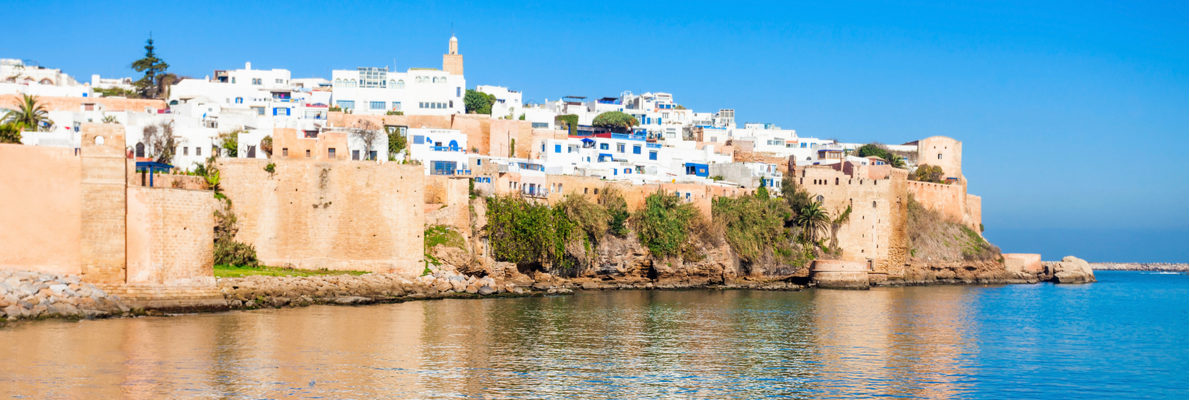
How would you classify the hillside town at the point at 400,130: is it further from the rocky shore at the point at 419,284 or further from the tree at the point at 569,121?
the rocky shore at the point at 419,284

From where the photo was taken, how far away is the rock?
55500 mm

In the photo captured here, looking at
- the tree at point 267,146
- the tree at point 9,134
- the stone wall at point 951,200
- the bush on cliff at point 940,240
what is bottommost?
the bush on cliff at point 940,240

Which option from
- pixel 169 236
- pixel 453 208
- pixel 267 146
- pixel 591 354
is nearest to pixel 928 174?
pixel 453 208

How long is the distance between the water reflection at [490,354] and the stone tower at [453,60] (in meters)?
21.8

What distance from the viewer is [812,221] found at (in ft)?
145

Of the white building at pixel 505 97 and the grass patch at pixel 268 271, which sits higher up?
the white building at pixel 505 97

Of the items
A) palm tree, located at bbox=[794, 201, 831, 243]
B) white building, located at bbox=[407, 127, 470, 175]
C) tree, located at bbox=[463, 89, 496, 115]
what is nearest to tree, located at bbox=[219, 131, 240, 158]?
white building, located at bbox=[407, 127, 470, 175]

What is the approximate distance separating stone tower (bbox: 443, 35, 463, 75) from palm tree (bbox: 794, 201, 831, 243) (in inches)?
627

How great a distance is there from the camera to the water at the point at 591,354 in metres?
19.1

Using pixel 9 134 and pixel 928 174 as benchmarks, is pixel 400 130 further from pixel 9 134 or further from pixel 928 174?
pixel 928 174

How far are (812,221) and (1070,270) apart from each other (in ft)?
59.3

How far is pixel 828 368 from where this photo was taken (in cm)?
2220

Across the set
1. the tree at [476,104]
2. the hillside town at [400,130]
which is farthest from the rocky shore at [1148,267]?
the tree at [476,104]

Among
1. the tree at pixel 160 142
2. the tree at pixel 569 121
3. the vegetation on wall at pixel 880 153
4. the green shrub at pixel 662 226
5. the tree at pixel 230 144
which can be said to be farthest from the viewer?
the tree at pixel 569 121
